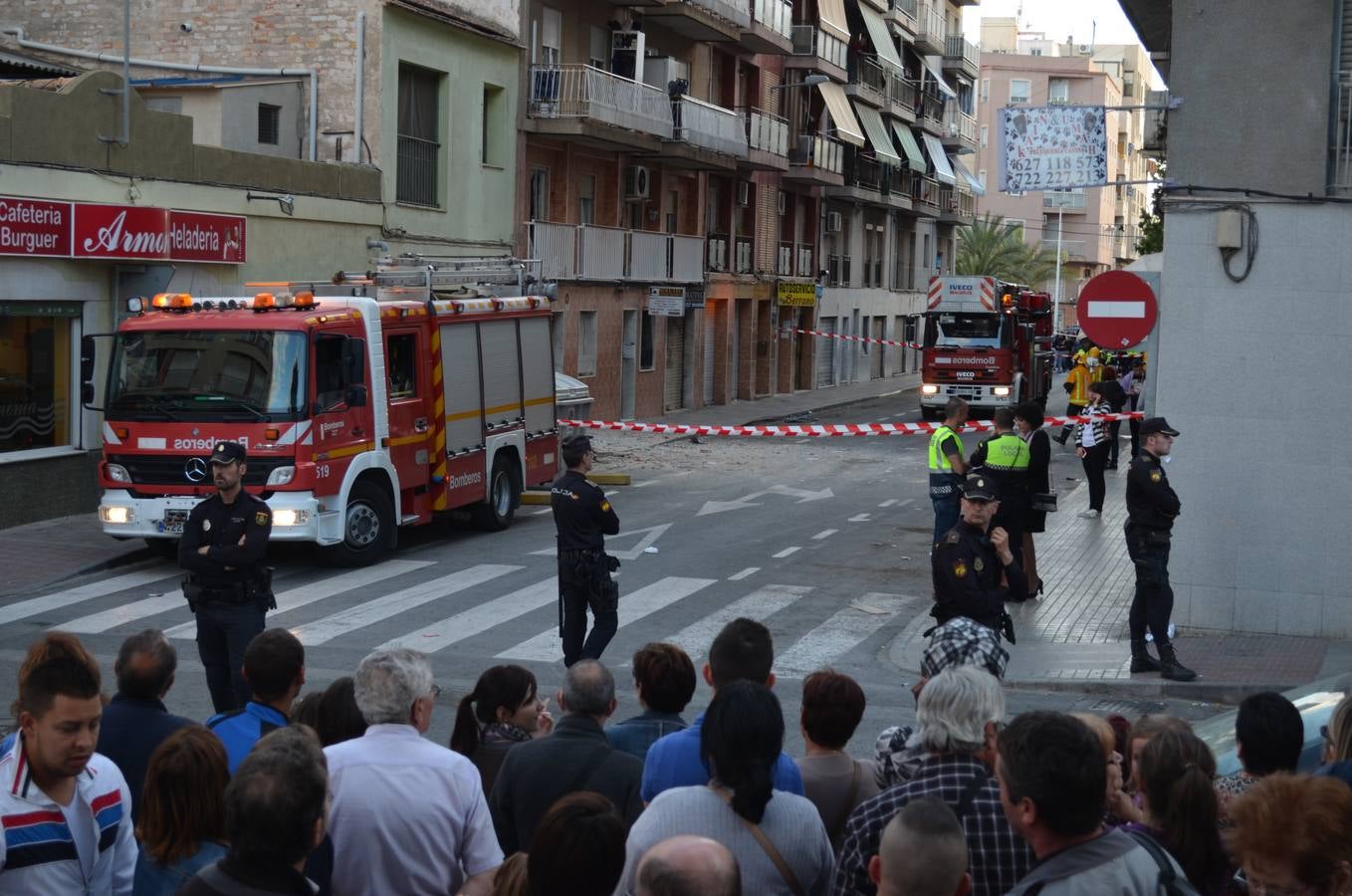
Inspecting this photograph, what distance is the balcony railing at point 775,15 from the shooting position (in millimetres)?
42000

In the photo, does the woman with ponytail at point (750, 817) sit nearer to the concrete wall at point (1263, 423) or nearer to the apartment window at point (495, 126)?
the concrete wall at point (1263, 423)

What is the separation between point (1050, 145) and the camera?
542 inches

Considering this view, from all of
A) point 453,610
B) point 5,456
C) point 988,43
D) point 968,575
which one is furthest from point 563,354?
point 988,43

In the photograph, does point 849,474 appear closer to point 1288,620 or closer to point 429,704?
point 1288,620

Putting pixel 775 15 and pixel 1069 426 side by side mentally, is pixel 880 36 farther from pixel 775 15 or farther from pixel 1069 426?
pixel 1069 426

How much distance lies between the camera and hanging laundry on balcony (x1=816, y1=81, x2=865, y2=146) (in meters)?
49.5

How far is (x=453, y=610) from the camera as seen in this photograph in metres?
14.3

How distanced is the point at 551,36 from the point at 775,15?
1234 centimetres

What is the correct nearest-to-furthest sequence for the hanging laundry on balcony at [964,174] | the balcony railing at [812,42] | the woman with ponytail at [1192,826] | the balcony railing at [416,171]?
the woman with ponytail at [1192,826] < the balcony railing at [416,171] < the balcony railing at [812,42] < the hanging laundry on balcony at [964,174]

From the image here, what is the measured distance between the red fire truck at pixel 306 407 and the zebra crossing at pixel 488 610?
73 cm

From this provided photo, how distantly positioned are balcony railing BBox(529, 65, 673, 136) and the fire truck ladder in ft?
32.2

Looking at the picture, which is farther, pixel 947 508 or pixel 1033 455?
pixel 947 508

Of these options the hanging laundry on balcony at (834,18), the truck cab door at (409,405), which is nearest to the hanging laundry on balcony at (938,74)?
the hanging laundry on balcony at (834,18)

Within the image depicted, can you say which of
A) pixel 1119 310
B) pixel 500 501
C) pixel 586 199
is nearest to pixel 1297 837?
pixel 1119 310
